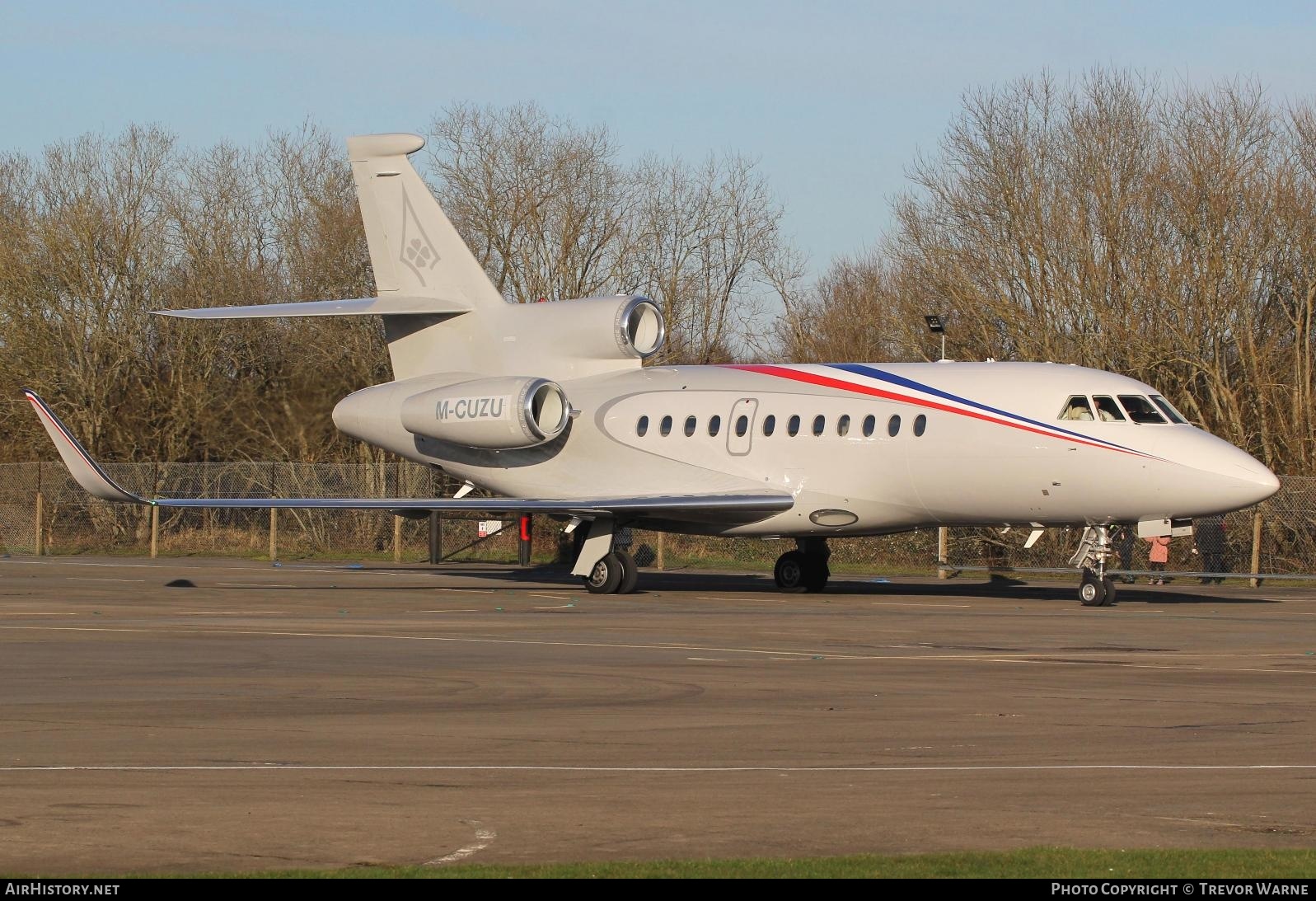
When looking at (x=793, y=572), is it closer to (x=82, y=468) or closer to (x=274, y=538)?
(x=82, y=468)

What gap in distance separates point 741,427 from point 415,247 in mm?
7678

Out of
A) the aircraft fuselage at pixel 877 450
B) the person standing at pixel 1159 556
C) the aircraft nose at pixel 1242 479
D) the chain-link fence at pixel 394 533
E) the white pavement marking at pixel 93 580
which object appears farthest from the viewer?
the chain-link fence at pixel 394 533

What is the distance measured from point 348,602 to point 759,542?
1593cm

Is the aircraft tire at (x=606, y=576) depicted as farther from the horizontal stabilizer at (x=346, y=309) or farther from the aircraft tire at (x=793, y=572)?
the horizontal stabilizer at (x=346, y=309)

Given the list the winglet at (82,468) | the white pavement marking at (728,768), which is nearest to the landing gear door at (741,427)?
the winglet at (82,468)

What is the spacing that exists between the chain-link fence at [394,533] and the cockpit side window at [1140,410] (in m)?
8.37

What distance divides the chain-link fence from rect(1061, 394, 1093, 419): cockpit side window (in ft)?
28.4

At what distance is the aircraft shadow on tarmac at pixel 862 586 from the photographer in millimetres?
26734

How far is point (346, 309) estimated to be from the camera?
91.9ft

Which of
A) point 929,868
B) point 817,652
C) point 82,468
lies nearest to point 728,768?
point 929,868

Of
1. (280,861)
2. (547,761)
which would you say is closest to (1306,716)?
(547,761)

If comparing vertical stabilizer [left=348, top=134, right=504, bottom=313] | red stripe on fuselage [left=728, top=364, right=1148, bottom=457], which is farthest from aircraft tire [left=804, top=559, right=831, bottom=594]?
vertical stabilizer [left=348, top=134, right=504, bottom=313]

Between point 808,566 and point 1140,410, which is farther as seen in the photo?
point 808,566

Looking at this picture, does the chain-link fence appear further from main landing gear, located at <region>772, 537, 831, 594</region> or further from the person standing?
main landing gear, located at <region>772, 537, 831, 594</region>
